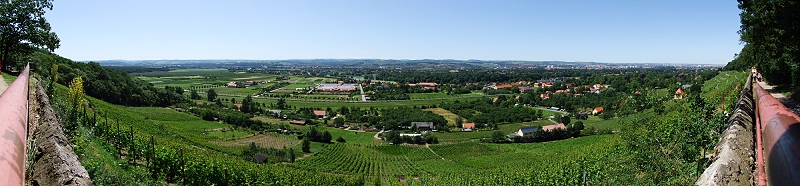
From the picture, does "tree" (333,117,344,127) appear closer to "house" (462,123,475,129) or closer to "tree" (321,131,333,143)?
"tree" (321,131,333,143)

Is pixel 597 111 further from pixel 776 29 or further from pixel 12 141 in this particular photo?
pixel 12 141

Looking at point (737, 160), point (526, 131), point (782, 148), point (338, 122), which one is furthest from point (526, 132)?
point (782, 148)

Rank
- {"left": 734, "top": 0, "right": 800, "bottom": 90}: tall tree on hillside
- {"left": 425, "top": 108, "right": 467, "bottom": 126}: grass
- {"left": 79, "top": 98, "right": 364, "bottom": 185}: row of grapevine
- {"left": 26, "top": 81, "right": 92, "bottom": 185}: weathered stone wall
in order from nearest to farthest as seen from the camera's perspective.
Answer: {"left": 26, "top": 81, "right": 92, "bottom": 185}: weathered stone wall → {"left": 734, "top": 0, "right": 800, "bottom": 90}: tall tree on hillside → {"left": 79, "top": 98, "right": 364, "bottom": 185}: row of grapevine → {"left": 425, "top": 108, "right": 467, "bottom": 126}: grass

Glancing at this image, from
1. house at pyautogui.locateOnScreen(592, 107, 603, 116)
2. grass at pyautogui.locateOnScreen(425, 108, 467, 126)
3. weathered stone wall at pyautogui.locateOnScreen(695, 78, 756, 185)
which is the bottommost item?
grass at pyautogui.locateOnScreen(425, 108, 467, 126)

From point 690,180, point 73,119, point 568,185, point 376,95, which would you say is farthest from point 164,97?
point 690,180

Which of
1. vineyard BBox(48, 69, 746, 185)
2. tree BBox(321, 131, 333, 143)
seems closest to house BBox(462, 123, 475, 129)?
vineyard BBox(48, 69, 746, 185)

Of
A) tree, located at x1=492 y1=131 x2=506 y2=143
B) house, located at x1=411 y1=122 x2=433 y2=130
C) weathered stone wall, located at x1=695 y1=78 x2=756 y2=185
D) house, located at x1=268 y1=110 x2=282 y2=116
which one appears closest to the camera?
weathered stone wall, located at x1=695 y1=78 x2=756 y2=185

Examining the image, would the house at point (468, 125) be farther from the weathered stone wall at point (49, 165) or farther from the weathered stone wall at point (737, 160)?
the weathered stone wall at point (49, 165)
